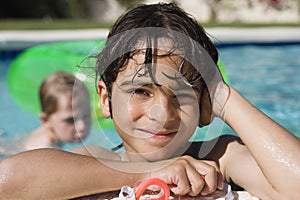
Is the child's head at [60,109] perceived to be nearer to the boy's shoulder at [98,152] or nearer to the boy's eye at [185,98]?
→ the boy's shoulder at [98,152]

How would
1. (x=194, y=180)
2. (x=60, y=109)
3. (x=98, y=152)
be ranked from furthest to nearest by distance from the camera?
(x=60, y=109)
(x=98, y=152)
(x=194, y=180)

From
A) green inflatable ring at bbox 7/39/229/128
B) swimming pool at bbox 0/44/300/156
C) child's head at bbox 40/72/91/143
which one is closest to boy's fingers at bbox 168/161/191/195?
child's head at bbox 40/72/91/143

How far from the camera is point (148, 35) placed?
1844mm

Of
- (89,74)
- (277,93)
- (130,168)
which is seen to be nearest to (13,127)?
(277,93)

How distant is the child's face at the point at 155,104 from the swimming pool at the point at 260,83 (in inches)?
104

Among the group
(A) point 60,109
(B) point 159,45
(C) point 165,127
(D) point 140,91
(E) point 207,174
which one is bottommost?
(A) point 60,109

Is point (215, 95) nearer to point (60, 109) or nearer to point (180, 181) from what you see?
point (180, 181)

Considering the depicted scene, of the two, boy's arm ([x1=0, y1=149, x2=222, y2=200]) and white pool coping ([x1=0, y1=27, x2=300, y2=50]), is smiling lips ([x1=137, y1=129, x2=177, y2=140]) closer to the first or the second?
boy's arm ([x1=0, y1=149, x2=222, y2=200])

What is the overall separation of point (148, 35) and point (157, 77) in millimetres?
157

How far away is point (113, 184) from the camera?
5.80 feet

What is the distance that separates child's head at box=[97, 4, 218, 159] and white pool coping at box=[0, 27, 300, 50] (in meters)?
6.45

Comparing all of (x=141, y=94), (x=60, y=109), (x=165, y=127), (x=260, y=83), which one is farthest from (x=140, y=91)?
(x=260, y=83)

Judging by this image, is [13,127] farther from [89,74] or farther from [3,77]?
[89,74]

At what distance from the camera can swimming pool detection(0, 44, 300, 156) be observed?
613 cm
